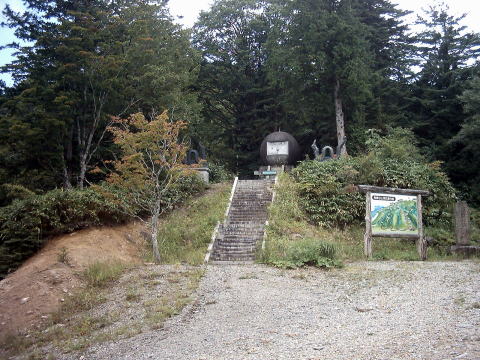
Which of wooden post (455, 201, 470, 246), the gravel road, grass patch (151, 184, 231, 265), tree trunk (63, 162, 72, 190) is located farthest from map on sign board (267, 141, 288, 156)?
the gravel road

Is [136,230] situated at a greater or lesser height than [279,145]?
lesser

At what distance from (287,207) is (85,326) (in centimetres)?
921

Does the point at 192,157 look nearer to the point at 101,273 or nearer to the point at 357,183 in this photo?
the point at 357,183

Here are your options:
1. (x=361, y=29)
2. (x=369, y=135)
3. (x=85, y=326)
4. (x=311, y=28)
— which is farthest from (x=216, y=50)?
(x=85, y=326)

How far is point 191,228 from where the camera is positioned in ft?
46.8

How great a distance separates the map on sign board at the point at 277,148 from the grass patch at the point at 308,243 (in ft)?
18.1

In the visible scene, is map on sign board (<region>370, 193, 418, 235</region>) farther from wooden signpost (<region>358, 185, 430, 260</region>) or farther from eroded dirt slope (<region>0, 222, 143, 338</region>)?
eroded dirt slope (<region>0, 222, 143, 338</region>)

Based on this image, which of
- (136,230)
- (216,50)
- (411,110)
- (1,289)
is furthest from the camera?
(216,50)

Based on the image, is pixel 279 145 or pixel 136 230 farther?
pixel 279 145

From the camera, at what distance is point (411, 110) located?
25328 mm

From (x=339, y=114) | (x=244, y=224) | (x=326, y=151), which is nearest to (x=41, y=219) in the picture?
(x=244, y=224)

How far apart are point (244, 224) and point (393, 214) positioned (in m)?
5.01

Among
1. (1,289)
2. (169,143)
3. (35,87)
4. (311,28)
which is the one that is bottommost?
(1,289)

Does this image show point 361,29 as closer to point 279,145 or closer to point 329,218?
point 279,145
